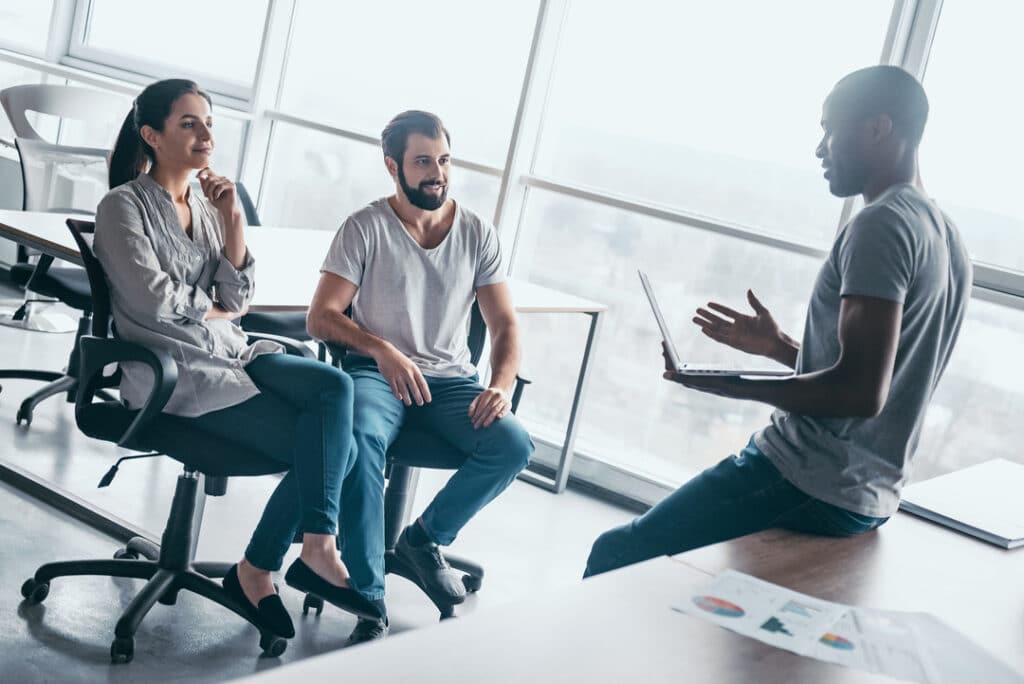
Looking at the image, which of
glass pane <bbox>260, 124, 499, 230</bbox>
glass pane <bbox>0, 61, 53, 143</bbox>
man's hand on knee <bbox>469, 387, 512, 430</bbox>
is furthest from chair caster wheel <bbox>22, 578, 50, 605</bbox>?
glass pane <bbox>0, 61, 53, 143</bbox>

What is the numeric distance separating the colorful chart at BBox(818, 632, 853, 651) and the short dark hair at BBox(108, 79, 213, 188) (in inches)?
79.5

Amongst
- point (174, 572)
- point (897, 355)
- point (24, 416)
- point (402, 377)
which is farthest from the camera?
point (24, 416)

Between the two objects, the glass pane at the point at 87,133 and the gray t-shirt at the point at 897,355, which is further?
the glass pane at the point at 87,133

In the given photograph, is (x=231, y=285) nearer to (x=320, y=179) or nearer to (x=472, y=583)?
(x=472, y=583)

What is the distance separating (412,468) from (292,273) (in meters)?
0.71

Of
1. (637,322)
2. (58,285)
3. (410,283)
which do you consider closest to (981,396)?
(637,322)

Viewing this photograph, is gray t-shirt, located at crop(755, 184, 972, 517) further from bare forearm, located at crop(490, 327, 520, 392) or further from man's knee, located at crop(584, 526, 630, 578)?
bare forearm, located at crop(490, 327, 520, 392)

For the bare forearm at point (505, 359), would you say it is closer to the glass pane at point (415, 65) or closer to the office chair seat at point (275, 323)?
the office chair seat at point (275, 323)

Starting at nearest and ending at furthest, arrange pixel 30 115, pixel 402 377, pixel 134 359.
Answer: pixel 134 359, pixel 402 377, pixel 30 115

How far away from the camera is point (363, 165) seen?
5.11m

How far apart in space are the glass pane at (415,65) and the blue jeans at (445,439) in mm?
2032

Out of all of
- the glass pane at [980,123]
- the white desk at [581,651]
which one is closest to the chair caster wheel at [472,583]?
the white desk at [581,651]

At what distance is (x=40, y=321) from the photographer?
508cm

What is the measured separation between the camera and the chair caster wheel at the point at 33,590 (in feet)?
8.45
